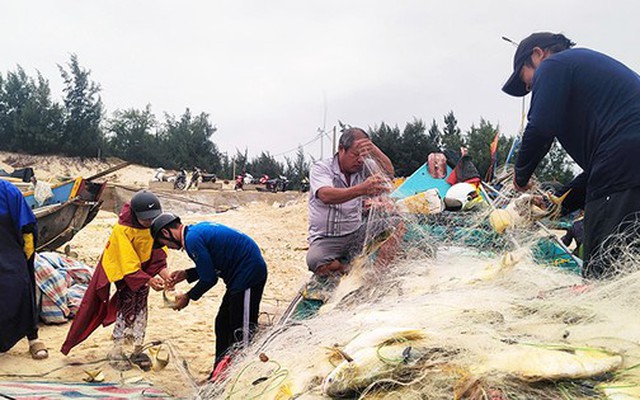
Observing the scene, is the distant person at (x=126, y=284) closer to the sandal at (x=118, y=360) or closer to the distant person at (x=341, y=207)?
the sandal at (x=118, y=360)

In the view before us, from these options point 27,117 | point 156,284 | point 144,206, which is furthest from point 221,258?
point 27,117

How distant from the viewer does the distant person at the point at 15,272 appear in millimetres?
4355

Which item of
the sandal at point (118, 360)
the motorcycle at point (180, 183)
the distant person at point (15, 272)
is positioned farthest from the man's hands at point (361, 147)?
the motorcycle at point (180, 183)

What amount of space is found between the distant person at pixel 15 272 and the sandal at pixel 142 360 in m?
0.88

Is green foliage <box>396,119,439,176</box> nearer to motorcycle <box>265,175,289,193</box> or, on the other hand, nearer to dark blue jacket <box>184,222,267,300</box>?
motorcycle <box>265,175,289,193</box>

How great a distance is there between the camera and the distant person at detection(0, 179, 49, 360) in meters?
4.36

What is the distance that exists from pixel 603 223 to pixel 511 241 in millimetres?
940

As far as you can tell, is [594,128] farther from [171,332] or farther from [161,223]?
[171,332]

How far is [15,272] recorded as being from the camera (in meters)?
4.43

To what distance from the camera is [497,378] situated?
4.89 feet

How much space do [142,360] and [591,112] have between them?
3866 mm

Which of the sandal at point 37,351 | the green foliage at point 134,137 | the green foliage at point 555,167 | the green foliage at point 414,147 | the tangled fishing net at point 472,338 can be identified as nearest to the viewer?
the tangled fishing net at point 472,338

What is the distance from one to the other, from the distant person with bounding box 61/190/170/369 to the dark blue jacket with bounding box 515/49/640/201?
10.2 feet

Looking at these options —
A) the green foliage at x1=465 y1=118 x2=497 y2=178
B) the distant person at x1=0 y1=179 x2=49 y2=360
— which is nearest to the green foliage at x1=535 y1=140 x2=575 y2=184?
the distant person at x1=0 y1=179 x2=49 y2=360
